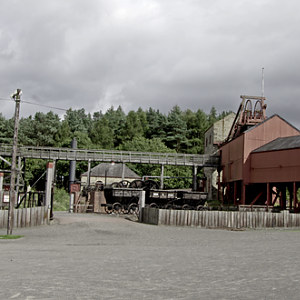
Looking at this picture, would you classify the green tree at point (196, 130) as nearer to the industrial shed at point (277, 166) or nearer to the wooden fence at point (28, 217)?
the industrial shed at point (277, 166)

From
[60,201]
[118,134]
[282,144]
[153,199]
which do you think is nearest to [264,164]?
[282,144]

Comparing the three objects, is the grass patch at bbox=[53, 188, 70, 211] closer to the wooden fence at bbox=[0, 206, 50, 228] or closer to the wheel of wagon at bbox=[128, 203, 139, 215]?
the wheel of wagon at bbox=[128, 203, 139, 215]

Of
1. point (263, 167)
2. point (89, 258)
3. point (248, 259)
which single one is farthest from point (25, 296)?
point (263, 167)

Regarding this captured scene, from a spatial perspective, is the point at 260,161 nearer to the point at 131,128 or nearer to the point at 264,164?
the point at 264,164

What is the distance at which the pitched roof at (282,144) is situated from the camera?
3947cm

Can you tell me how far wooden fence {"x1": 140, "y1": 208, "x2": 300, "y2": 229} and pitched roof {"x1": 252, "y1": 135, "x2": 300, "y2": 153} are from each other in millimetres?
13146

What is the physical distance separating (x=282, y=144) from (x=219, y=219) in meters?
17.8

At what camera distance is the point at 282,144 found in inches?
1631

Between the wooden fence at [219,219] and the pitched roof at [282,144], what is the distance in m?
13.1

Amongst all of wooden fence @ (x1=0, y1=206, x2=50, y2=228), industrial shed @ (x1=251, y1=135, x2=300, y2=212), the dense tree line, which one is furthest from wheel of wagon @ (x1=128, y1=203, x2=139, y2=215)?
the dense tree line

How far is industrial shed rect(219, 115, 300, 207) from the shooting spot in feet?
131

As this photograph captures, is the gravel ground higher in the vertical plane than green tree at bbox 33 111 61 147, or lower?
lower

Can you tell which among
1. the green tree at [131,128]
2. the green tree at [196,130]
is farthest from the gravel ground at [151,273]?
the green tree at [131,128]

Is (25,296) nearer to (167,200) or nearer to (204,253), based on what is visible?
(204,253)
